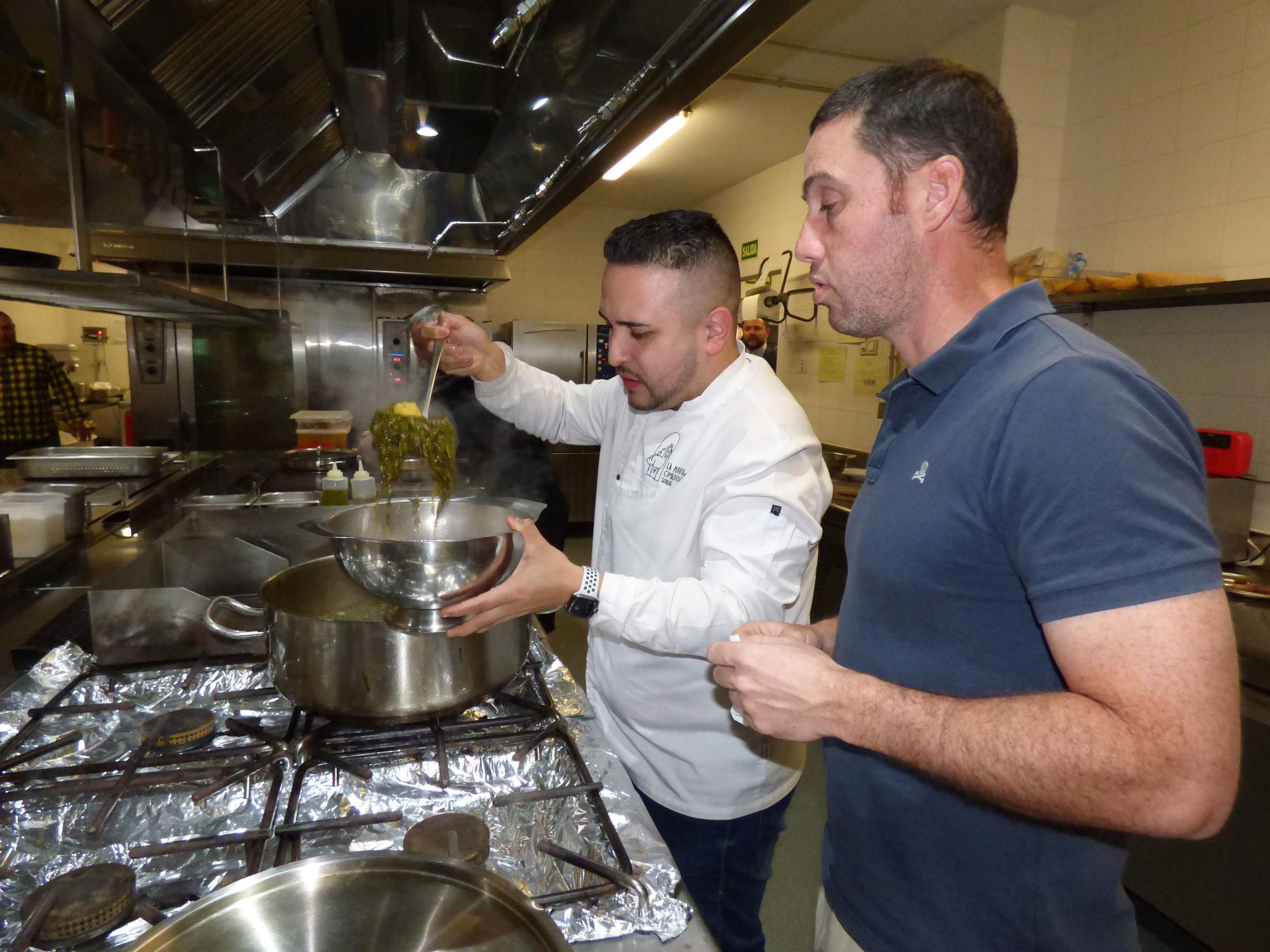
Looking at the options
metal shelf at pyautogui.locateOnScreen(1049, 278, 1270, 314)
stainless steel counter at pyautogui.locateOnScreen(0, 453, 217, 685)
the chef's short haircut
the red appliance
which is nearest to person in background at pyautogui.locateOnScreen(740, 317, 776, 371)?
metal shelf at pyautogui.locateOnScreen(1049, 278, 1270, 314)

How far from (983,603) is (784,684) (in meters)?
0.27

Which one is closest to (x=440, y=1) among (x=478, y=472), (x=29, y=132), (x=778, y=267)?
(x=29, y=132)

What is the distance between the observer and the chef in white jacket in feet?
4.62

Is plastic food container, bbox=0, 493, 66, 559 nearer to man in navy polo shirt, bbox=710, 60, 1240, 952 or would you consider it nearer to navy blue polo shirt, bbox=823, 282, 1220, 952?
man in navy polo shirt, bbox=710, 60, 1240, 952

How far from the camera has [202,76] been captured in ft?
6.70

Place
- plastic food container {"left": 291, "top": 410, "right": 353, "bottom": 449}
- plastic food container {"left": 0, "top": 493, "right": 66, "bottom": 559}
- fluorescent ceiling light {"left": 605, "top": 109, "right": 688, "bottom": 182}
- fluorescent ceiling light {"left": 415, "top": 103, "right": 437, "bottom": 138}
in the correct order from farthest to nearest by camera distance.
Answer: plastic food container {"left": 291, "top": 410, "right": 353, "bottom": 449}
fluorescent ceiling light {"left": 605, "top": 109, "right": 688, "bottom": 182}
fluorescent ceiling light {"left": 415, "top": 103, "right": 437, "bottom": 138}
plastic food container {"left": 0, "top": 493, "right": 66, "bottom": 559}

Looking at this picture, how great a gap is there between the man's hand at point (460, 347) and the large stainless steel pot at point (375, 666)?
962 mm

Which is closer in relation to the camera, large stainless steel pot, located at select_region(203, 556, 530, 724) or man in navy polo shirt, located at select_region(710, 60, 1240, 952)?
man in navy polo shirt, located at select_region(710, 60, 1240, 952)

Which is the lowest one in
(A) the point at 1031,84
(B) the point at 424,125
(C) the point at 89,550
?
(C) the point at 89,550

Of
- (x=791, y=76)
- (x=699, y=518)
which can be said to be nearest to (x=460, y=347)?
(x=699, y=518)

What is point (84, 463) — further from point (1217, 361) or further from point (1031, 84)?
point (1031, 84)

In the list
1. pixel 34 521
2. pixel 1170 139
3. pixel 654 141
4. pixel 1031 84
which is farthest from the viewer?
pixel 654 141

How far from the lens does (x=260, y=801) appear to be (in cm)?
102

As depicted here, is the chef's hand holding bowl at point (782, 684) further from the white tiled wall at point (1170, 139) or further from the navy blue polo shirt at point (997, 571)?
the white tiled wall at point (1170, 139)
